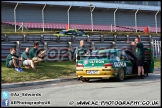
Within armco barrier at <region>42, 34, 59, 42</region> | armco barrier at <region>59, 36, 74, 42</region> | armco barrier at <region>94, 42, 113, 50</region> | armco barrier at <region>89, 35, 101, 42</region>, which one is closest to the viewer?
armco barrier at <region>94, 42, 113, 50</region>

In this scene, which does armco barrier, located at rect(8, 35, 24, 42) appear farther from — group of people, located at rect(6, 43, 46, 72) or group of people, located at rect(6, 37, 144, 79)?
group of people, located at rect(6, 43, 46, 72)

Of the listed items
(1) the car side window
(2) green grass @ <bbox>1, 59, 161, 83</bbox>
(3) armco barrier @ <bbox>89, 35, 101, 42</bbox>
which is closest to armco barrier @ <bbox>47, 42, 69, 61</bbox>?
(2) green grass @ <bbox>1, 59, 161, 83</bbox>

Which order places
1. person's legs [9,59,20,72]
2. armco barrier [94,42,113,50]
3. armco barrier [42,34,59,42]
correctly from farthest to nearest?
armco barrier [42,34,59,42] → armco barrier [94,42,113,50] → person's legs [9,59,20,72]

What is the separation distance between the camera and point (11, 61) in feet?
45.7

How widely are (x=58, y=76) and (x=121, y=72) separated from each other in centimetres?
284

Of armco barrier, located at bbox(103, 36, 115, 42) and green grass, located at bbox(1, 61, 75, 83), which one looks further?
armco barrier, located at bbox(103, 36, 115, 42)

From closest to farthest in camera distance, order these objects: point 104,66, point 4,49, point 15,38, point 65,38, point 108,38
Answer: point 104,66
point 4,49
point 15,38
point 65,38
point 108,38

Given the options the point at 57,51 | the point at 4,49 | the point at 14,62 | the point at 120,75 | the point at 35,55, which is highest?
the point at 4,49

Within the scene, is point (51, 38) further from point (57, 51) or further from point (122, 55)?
point (122, 55)

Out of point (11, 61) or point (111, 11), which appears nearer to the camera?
point (11, 61)

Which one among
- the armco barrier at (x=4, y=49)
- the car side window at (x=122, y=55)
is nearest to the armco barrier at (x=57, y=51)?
the armco barrier at (x=4, y=49)

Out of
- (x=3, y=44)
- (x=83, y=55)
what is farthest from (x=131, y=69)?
(x=3, y=44)

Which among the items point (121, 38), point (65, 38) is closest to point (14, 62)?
point (65, 38)

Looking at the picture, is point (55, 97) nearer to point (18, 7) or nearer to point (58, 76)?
point (58, 76)
